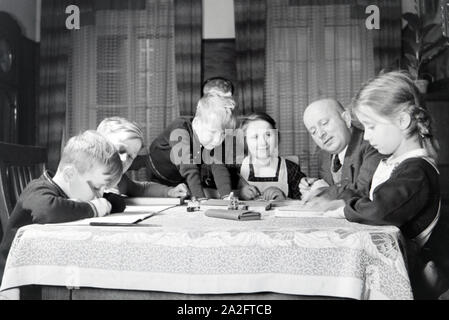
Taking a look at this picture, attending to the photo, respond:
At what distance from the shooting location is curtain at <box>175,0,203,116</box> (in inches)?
141

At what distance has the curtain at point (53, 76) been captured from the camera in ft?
11.5

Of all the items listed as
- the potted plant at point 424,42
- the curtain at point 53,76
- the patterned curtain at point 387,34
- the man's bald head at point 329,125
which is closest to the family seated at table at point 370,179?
the man's bald head at point 329,125

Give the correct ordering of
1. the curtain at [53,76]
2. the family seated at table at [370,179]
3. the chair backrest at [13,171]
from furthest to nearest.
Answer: the curtain at [53,76]
the chair backrest at [13,171]
the family seated at table at [370,179]

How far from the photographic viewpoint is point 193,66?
11.9 ft

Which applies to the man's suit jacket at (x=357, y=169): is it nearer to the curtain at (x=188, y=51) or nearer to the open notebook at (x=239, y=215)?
the open notebook at (x=239, y=215)

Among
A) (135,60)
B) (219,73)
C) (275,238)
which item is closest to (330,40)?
(219,73)

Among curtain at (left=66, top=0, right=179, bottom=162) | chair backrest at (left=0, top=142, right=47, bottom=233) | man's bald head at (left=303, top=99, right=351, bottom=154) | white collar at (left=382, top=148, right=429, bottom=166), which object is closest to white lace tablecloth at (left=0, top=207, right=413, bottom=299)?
white collar at (left=382, top=148, right=429, bottom=166)

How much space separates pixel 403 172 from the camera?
869 millimetres

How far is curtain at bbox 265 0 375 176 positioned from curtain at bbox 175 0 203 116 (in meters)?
0.63

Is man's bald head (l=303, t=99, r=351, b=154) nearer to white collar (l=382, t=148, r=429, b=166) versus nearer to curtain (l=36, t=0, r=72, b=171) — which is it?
white collar (l=382, t=148, r=429, b=166)

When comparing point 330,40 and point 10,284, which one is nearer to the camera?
point 10,284

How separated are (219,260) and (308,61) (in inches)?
124
